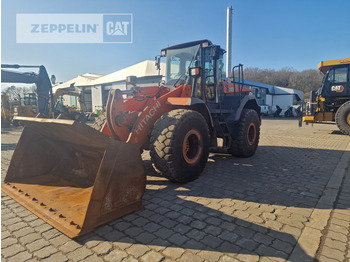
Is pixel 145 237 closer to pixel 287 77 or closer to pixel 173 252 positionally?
pixel 173 252

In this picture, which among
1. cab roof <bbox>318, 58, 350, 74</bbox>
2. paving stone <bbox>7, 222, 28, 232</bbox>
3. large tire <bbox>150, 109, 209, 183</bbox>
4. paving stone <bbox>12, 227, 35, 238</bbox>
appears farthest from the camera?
→ cab roof <bbox>318, 58, 350, 74</bbox>

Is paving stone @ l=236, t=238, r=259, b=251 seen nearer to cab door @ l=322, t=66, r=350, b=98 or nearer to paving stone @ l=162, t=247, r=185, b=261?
paving stone @ l=162, t=247, r=185, b=261

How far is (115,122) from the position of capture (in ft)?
12.4

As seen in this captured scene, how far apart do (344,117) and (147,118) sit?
1049cm

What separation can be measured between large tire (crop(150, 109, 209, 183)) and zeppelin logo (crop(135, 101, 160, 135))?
0.19m

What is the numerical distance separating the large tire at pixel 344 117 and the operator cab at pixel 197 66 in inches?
309

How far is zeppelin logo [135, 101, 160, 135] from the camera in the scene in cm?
366

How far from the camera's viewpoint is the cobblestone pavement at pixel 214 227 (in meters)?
2.12

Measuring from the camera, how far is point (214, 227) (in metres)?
2.57

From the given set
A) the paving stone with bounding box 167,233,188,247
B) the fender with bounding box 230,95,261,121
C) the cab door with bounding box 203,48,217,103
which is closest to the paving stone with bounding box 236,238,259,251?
the paving stone with bounding box 167,233,188,247

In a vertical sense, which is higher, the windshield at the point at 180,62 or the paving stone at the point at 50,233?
the windshield at the point at 180,62

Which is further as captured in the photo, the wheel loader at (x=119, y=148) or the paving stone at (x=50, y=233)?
the wheel loader at (x=119, y=148)

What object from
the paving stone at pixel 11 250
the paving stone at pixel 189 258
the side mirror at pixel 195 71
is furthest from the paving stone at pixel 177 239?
the side mirror at pixel 195 71

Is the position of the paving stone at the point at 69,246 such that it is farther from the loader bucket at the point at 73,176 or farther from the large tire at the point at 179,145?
the large tire at the point at 179,145
